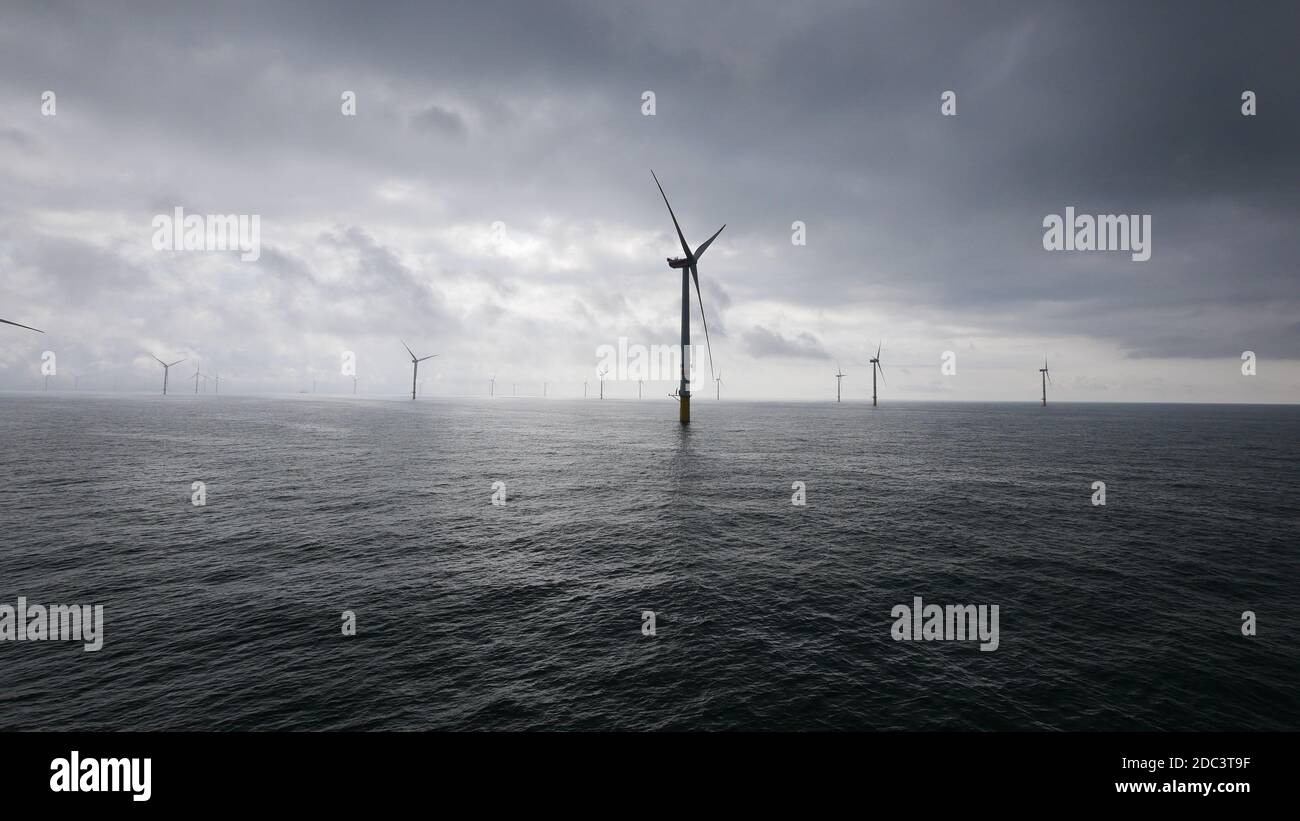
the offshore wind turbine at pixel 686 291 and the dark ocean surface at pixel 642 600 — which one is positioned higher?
the offshore wind turbine at pixel 686 291

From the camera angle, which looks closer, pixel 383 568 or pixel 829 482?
pixel 383 568

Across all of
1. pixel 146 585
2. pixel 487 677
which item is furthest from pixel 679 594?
pixel 146 585

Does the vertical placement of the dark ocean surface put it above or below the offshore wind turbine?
below

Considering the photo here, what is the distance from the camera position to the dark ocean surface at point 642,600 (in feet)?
84.6

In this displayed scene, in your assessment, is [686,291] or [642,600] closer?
[642,600]

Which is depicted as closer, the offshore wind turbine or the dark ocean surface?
the dark ocean surface

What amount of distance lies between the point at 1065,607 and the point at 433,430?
186m

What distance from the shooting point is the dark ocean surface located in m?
25.8

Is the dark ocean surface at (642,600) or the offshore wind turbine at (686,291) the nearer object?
the dark ocean surface at (642,600)

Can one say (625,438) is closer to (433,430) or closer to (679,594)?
(433,430)

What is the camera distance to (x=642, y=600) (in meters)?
38.8

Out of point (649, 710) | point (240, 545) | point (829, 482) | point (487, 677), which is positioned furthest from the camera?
point (829, 482)
